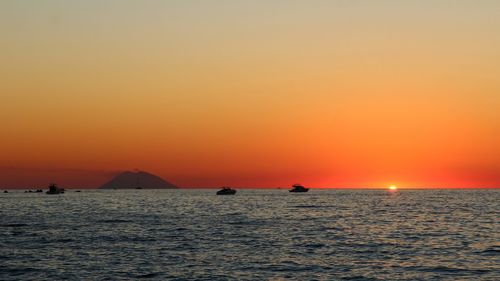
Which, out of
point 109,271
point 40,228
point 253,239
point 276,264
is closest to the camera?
point 109,271

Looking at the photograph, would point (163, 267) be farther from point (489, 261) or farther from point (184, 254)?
point (489, 261)

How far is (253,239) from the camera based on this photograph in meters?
70.3

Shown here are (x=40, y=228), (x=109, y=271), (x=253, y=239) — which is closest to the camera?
(x=109, y=271)

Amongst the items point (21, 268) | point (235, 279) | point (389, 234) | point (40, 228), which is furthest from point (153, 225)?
point (235, 279)

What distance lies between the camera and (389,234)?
7756 centimetres

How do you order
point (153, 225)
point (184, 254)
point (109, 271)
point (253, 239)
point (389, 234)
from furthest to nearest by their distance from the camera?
point (153, 225)
point (389, 234)
point (253, 239)
point (184, 254)
point (109, 271)

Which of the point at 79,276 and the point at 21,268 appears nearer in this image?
the point at 79,276

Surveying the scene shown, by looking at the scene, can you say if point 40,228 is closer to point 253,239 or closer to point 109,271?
point 253,239

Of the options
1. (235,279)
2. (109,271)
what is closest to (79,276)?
(109,271)

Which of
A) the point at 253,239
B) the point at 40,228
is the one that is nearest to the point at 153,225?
the point at 40,228

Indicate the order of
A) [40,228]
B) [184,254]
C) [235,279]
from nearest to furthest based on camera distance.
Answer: [235,279]
[184,254]
[40,228]

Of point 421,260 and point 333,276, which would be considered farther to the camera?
point 421,260

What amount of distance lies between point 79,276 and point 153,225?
48781mm

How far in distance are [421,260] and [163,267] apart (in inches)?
870
